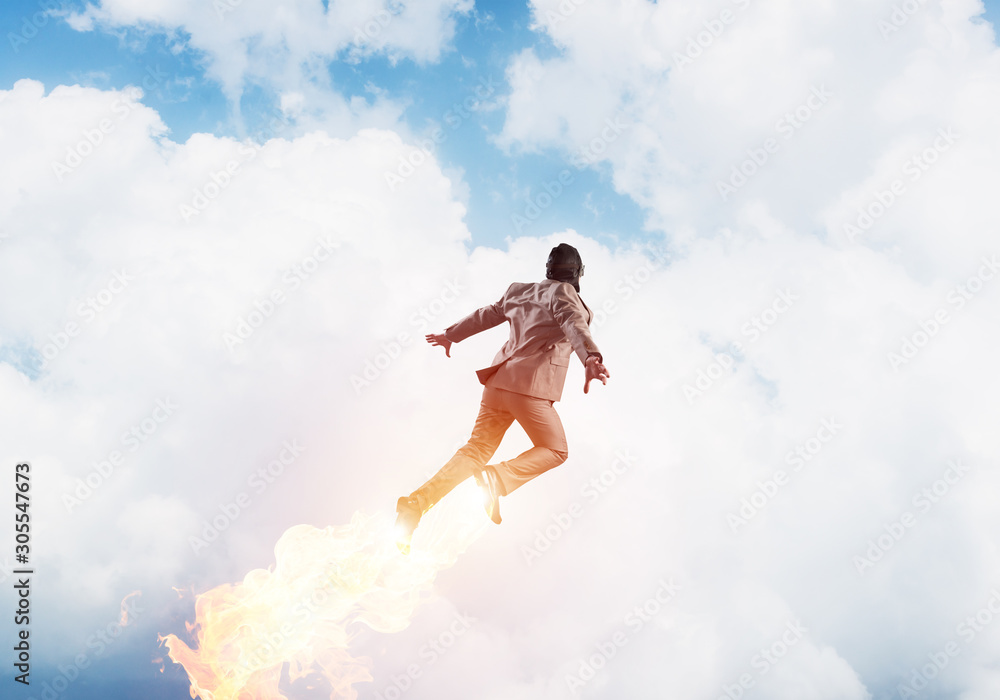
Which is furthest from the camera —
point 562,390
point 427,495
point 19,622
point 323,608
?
point 19,622

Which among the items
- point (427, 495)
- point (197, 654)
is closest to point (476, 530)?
point (427, 495)

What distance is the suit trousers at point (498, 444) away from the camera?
416 centimetres

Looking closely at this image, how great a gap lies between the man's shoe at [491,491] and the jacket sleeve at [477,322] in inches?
46.2

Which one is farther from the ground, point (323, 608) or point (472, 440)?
point (472, 440)

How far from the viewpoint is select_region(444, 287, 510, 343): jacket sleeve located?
4.74m

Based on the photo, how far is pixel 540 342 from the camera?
4320mm

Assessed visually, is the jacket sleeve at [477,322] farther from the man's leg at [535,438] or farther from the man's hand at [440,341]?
the man's leg at [535,438]

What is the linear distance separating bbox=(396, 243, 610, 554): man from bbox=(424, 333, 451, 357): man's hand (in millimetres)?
476

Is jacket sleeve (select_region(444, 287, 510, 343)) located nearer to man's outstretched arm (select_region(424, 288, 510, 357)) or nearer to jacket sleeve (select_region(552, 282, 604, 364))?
man's outstretched arm (select_region(424, 288, 510, 357))

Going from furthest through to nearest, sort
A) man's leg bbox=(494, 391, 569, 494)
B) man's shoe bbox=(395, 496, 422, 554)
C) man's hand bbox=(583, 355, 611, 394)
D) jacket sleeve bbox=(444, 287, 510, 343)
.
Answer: jacket sleeve bbox=(444, 287, 510, 343) < man's leg bbox=(494, 391, 569, 494) < man's shoe bbox=(395, 496, 422, 554) < man's hand bbox=(583, 355, 611, 394)

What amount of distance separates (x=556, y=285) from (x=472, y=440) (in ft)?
4.20

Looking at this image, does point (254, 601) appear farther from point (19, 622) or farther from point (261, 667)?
point (19, 622)

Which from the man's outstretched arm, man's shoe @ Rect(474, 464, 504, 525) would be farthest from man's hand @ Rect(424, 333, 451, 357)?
man's shoe @ Rect(474, 464, 504, 525)

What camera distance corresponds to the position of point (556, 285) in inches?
172
